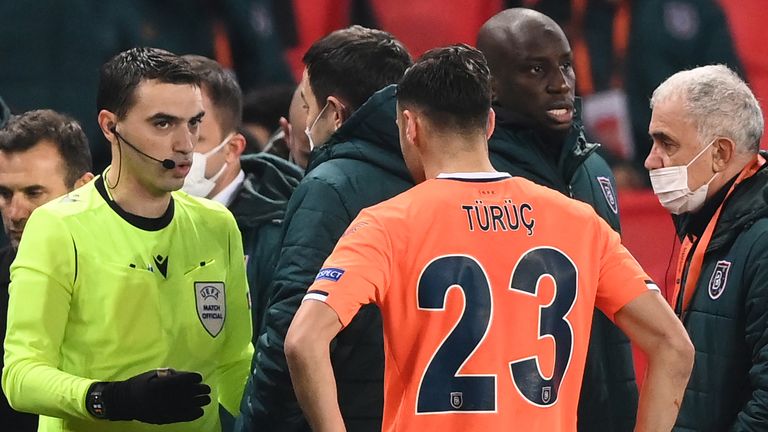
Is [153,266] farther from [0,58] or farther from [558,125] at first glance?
[0,58]

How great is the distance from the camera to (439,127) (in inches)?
122

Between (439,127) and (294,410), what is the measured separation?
0.90 meters

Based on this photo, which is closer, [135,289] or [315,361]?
[315,361]

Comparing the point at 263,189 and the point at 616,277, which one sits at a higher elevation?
the point at 616,277

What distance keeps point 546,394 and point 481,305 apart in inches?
9.8

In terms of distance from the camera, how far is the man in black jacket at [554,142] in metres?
3.93

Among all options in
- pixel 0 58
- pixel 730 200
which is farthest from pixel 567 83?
pixel 0 58

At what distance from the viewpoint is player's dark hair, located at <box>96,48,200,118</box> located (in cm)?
360

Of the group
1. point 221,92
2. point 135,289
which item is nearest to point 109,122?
point 135,289

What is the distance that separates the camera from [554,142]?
13.2 feet

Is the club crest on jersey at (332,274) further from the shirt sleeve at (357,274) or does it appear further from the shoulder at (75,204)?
the shoulder at (75,204)

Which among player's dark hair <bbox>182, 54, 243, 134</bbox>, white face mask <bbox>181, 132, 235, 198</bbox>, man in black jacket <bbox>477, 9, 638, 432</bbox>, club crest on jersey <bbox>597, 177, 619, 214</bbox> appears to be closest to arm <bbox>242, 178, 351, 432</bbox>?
man in black jacket <bbox>477, 9, 638, 432</bbox>

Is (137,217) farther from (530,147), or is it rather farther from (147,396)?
(530,147)

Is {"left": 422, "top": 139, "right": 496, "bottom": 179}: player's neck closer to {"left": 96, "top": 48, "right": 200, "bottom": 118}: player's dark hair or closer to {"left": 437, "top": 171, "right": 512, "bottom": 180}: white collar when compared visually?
{"left": 437, "top": 171, "right": 512, "bottom": 180}: white collar
